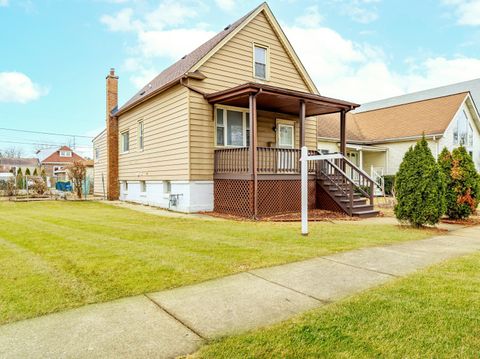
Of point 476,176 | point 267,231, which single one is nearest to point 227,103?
point 267,231

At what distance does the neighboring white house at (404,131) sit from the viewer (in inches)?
838

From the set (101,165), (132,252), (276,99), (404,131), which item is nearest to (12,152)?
(101,165)

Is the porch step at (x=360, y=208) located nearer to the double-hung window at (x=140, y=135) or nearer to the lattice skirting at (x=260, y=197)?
the lattice skirting at (x=260, y=197)

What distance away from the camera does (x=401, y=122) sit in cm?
2369

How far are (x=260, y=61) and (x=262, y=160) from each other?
211 inches

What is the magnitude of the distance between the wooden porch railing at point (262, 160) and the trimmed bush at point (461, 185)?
4.57 meters

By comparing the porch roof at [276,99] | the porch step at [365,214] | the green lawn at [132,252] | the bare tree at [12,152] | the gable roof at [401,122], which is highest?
the bare tree at [12,152]

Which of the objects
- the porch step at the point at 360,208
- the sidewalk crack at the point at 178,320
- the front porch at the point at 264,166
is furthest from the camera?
the porch step at the point at 360,208

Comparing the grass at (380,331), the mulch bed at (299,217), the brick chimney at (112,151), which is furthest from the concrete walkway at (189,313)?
the brick chimney at (112,151)

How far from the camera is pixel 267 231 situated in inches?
307

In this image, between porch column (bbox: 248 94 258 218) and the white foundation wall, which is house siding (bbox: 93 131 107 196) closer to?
the white foundation wall

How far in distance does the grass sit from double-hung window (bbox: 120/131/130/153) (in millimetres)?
15684

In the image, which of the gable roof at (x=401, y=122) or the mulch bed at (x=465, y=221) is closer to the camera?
the mulch bed at (x=465, y=221)

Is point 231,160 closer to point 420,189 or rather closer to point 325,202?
point 325,202
